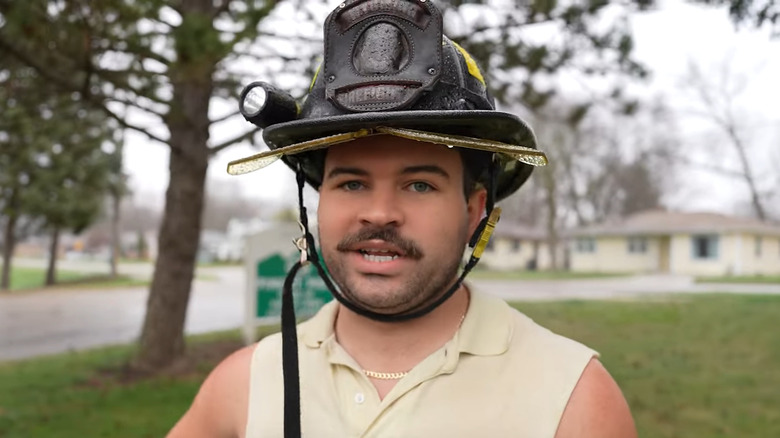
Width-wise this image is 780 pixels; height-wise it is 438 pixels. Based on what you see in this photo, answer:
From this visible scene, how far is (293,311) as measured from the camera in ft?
5.44

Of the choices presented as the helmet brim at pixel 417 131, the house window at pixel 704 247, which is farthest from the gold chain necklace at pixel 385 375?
the house window at pixel 704 247

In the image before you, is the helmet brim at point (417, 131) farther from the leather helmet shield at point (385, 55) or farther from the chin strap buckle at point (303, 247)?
the chin strap buckle at point (303, 247)

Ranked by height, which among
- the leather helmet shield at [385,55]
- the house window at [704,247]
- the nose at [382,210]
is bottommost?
the nose at [382,210]

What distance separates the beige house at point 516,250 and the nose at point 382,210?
41.8 m

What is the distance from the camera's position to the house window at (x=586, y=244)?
37.2 m

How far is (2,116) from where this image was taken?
7.07m

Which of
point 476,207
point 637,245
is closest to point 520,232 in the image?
point 637,245

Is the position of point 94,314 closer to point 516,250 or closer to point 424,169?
point 424,169

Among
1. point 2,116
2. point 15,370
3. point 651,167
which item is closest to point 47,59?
point 2,116

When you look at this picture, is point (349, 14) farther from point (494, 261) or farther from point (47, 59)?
point (494, 261)

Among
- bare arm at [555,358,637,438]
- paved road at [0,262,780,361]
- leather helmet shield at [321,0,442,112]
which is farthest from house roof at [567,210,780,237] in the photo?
leather helmet shield at [321,0,442,112]

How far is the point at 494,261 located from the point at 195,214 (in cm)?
3970

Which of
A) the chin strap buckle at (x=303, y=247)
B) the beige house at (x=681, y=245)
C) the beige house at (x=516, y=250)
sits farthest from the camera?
the beige house at (x=516, y=250)

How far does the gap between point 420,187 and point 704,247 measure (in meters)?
34.0
